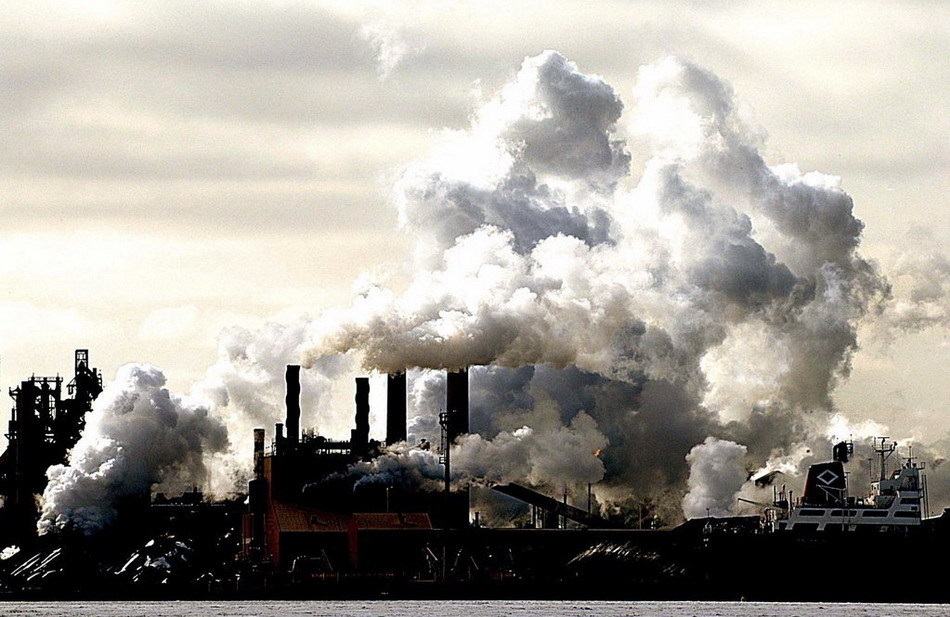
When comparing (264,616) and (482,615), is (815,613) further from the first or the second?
(264,616)

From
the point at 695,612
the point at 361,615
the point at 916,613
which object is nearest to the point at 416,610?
the point at 361,615

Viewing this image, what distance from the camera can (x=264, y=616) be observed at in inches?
7485

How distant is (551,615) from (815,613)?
2018 centimetres

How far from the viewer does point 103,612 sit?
198750 millimetres

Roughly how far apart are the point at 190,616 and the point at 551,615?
27.3 m

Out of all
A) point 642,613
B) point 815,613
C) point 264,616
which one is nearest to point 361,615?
point 264,616

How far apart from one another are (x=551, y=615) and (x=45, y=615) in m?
38.7

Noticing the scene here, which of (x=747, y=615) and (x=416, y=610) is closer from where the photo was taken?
(x=747, y=615)

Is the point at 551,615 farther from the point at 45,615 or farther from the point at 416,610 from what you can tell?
the point at 45,615

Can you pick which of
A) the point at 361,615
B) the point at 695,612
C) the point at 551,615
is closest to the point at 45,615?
the point at 361,615

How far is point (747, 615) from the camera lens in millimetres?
186625

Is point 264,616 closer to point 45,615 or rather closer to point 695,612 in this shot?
point 45,615

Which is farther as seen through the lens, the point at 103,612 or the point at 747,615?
the point at 103,612

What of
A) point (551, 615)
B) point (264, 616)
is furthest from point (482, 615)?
point (264, 616)
